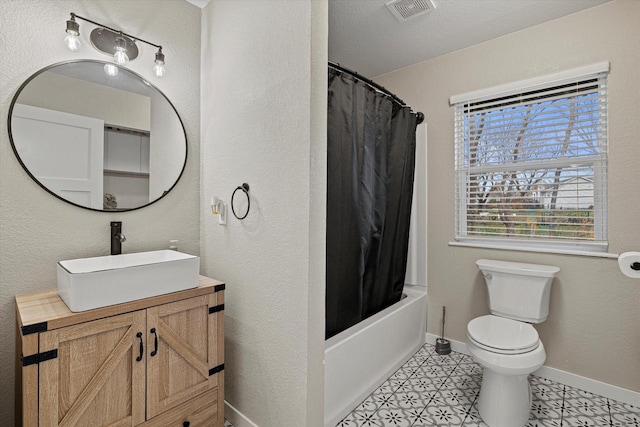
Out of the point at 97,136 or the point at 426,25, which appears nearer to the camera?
the point at 97,136

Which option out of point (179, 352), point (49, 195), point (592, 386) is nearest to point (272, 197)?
point (179, 352)

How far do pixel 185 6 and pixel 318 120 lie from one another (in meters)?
1.33

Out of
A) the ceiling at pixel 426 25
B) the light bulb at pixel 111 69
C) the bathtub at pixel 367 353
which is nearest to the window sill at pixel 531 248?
the bathtub at pixel 367 353

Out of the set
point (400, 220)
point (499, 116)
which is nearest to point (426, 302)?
point (400, 220)

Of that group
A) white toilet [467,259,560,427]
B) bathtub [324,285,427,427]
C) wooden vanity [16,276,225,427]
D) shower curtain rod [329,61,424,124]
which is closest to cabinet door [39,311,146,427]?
wooden vanity [16,276,225,427]

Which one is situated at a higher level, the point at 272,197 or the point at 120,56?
the point at 120,56

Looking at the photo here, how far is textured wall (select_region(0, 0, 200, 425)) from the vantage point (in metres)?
1.40

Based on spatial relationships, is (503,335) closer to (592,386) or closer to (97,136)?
(592,386)

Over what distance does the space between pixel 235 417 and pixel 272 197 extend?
48.3 inches

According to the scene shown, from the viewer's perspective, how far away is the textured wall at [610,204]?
6.20 feet

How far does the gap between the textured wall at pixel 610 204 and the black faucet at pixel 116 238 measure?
230 cm

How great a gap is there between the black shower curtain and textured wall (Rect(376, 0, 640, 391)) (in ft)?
1.27

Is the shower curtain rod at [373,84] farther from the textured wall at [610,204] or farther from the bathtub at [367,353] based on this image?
the bathtub at [367,353]

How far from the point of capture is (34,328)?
1.08 m
